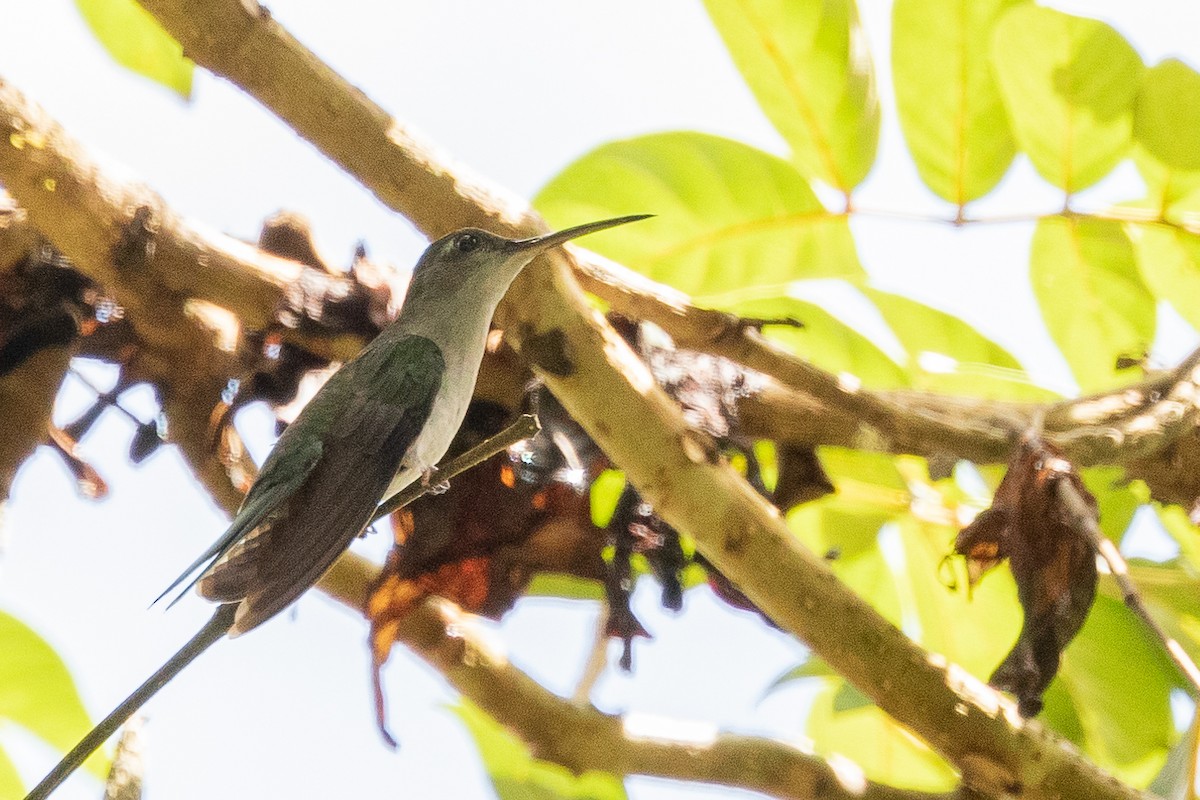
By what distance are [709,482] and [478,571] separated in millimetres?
590

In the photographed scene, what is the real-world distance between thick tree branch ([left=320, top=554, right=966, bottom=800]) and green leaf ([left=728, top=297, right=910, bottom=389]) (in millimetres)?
938

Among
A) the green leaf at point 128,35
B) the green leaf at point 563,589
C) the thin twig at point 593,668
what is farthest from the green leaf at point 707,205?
the thin twig at point 593,668

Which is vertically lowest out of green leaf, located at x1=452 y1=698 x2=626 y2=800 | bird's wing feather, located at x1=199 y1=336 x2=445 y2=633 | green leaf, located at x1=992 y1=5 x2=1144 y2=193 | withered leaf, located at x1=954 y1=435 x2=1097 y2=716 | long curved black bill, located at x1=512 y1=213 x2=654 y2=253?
green leaf, located at x1=452 y1=698 x2=626 y2=800

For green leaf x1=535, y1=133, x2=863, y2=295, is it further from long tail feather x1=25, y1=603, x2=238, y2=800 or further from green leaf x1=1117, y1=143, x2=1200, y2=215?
long tail feather x1=25, y1=603, x2=238, y2=800

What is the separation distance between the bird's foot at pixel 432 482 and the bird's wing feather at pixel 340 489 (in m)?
0.05

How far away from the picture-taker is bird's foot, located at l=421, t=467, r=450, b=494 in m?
1.88

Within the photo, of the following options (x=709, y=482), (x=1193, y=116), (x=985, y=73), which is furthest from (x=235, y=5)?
(x=1193, y=116)

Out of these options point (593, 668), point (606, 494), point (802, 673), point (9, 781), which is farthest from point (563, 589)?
point (9, 781)

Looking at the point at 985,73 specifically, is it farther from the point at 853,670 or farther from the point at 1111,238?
the point at 853,670

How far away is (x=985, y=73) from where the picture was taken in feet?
7.86

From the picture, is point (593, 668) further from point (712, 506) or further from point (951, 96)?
point (951, 96)

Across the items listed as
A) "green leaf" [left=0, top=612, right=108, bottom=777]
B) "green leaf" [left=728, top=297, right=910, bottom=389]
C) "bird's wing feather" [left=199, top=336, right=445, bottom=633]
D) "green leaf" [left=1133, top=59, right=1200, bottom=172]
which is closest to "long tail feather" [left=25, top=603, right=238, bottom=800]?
"bird's wing feather" [left=199, top=336, right=445, bottom=633]

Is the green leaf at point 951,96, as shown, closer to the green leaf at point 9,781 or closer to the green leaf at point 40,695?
the green leaf at point 40,695

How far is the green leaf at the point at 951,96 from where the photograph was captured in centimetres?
234
